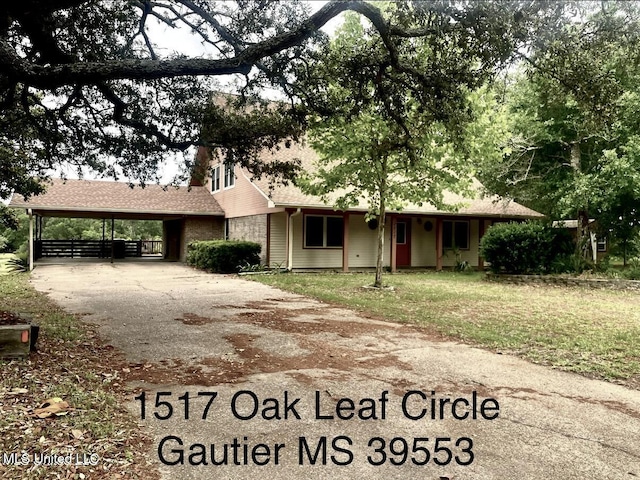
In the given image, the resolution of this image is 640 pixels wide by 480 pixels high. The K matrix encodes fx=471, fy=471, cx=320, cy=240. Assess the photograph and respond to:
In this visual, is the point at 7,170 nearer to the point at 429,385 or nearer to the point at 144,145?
the point at 144,145

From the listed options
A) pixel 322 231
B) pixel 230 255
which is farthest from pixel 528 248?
pixel 230 255

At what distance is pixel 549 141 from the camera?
1655cm

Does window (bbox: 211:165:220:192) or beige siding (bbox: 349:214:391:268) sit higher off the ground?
window (bbox: 211:165:220:192)

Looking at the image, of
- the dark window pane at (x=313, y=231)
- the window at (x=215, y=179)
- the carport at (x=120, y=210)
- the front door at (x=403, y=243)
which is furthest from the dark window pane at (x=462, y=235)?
the window at (x=215, y=179)

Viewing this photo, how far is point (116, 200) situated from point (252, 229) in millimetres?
6471

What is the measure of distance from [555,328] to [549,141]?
11.0m

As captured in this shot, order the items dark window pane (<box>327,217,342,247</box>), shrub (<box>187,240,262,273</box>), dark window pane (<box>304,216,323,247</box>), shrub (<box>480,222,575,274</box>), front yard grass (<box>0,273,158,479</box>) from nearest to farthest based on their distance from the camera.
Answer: front yard grass (<box>0,273,158,479</box>), shrub (<box>480,222,575,274</box>), shrub (<box>187,240,262,273</box>), dark window pane (<box>304,216,323,247</box>), dark window pane (<box>327,217,342,247</box>)

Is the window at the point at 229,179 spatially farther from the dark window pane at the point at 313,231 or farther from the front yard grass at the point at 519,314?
the front yard grass at the point at 519,314

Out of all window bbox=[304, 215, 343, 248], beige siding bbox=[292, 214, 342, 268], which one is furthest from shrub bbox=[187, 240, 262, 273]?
window bbox=[304, 215, 343, 248]

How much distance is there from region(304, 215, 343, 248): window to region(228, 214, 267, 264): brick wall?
1622mm

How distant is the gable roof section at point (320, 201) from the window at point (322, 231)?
4.62ft

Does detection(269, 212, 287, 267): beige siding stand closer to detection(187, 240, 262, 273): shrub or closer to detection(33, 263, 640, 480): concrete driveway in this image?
detection(187, 240, 262, 273): shrub

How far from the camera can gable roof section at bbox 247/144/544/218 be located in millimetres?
16406

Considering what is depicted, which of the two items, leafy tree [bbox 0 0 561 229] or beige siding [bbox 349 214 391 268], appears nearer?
leafy tree [bbox 0 0 561 229]
